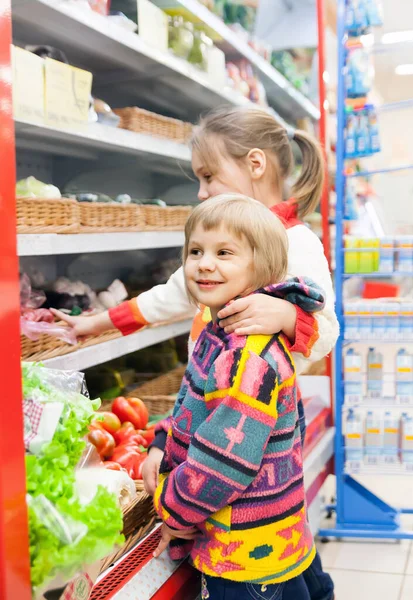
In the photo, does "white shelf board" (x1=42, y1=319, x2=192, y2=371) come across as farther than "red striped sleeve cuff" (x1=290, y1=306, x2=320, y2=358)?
Yes

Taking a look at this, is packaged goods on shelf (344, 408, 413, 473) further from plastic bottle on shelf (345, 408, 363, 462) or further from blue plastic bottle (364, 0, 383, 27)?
blue plastic bottle (364, 0, 383, 27)

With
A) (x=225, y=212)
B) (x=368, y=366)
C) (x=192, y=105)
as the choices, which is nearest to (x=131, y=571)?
(x=225, y=212)

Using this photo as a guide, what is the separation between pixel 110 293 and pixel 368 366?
1.26m

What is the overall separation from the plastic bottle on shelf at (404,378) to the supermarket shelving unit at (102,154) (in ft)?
1.37

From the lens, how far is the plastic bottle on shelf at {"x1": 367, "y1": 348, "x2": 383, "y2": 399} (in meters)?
3.43

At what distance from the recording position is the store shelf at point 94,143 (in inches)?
95.8

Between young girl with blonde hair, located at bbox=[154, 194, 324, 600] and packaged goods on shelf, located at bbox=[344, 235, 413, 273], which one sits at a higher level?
packaged goods on shelf, located at bbox=[344, 235, 413, 273]

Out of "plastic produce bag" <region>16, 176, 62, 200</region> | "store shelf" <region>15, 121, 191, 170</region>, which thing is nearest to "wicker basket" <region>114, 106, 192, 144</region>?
"store shelf" <region>15, 121, 191, 170</region>

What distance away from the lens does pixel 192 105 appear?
3.81m

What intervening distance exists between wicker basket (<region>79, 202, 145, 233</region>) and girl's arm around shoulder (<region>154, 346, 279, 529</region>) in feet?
3.80

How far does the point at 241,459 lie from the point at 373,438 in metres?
2.21

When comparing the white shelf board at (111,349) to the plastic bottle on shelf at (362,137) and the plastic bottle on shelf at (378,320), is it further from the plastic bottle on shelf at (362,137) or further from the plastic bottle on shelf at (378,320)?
the plastic bottle on shelf at (362,137)

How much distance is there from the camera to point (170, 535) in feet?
5.36

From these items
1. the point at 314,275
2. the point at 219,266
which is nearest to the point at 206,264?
the point at 219,266
